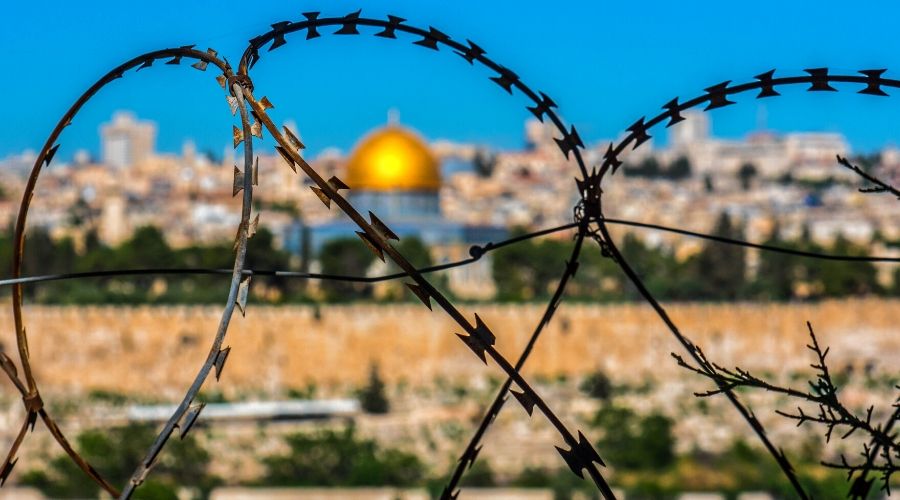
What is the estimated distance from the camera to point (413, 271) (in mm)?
2789

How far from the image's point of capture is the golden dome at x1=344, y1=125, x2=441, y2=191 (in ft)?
148

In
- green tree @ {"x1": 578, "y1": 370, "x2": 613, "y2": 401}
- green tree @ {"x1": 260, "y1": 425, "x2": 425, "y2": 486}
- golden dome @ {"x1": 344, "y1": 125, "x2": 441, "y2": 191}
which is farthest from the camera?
golden dome @ {"x1": 344, "y1": 125, "x2": 441, "y2": 191}

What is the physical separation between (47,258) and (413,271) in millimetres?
40195

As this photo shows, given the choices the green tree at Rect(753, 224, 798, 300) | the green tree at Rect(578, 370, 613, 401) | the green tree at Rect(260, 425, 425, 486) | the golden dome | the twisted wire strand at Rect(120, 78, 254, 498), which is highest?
the golden dome

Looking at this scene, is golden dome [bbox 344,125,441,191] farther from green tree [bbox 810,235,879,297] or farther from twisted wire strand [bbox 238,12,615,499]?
twisted wire strand [bbox 238,12,615,499]

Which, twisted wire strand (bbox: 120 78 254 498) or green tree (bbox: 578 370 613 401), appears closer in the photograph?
twisted wire strand (bbox: 120 78 254 498)

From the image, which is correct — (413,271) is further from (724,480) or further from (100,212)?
(100,212)

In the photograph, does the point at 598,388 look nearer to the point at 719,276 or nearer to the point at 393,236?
the point at 719,276

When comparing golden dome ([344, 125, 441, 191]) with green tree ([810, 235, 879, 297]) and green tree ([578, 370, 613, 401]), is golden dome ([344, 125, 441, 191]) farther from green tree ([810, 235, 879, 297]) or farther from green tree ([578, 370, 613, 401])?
green tree ([578, 370, 613, 401])

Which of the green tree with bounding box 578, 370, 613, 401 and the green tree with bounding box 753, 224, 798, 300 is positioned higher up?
the green tree with bounding box 753, 224, 798, 300

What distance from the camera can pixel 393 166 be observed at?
4516 cm

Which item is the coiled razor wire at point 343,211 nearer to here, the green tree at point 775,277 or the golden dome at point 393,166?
the green tree at point 775,277

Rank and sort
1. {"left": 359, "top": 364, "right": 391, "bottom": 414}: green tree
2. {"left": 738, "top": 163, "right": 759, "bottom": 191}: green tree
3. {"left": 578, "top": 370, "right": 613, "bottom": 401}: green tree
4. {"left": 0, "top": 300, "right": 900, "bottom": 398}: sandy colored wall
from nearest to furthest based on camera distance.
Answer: {"left": 359, "top": 364, "right": 391, "bottom": 414}: green tree < {"left": 578, "top": 370, "right": 613, "bottom": 401}: green tree < {"left": 0, "top": 300, "right": 900, "bottom": 398}: sandy colored wall < {"left": 738, "top": 163, "right": 759, "bottom": 191}: green tree

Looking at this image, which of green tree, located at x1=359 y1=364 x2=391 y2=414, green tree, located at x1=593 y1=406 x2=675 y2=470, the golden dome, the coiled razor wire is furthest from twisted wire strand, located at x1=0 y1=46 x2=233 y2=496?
the golden dome
